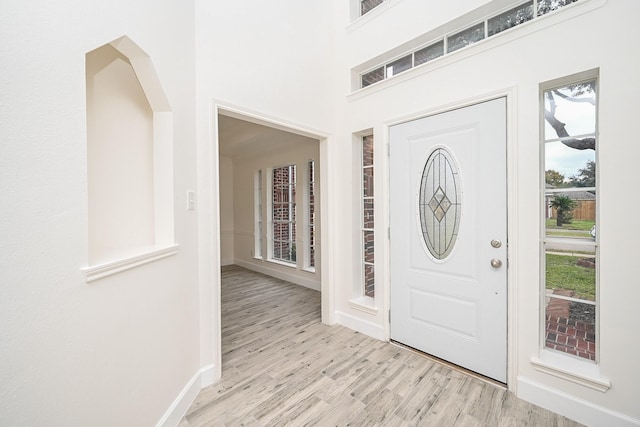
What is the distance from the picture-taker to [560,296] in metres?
1.82

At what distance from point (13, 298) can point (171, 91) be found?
Result: 138 centimetres

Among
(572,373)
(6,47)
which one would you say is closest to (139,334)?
(6,47)

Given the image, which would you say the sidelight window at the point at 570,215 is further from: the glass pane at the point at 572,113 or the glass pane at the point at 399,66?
the glass pane at the point at 399,66

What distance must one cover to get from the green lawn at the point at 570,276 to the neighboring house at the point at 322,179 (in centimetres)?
14

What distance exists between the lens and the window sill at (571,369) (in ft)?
5.22

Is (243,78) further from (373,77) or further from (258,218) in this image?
(258,218)

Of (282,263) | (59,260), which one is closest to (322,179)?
(59,260)

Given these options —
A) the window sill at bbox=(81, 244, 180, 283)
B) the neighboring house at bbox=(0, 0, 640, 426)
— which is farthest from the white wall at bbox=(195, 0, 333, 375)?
the window sill at bbox=(81, 244, 180, 283)

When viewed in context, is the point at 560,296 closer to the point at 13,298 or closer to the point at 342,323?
the point at 342,323

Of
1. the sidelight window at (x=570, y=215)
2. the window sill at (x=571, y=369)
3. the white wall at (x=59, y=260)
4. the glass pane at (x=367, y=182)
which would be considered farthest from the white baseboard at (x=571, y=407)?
the white wall at (x=59, y=260)

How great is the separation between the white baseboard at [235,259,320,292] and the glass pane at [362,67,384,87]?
3118mm

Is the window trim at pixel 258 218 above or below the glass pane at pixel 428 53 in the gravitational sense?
below

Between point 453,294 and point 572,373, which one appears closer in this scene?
point 572,373

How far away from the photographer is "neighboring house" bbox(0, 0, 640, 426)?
3.05 feet
